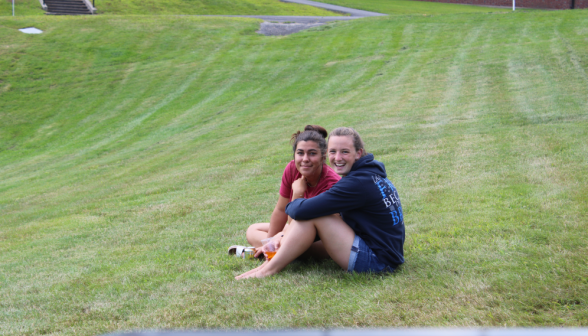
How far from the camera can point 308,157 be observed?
5.03m

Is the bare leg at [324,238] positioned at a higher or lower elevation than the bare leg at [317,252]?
higher

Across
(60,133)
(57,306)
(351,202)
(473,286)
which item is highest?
(351,202)

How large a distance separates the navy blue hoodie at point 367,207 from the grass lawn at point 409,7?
40.1 m

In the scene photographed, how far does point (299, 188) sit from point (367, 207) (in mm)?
871

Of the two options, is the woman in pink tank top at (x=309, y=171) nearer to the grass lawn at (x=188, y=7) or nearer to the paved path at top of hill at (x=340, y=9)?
the grass lawn at (x=188, y=7)

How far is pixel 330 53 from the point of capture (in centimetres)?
2678

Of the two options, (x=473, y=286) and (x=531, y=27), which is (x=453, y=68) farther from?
(x=473, y=286)

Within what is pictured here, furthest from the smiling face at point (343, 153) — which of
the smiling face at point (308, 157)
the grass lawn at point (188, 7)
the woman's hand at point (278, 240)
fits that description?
the grass lawn at point (188, 7)

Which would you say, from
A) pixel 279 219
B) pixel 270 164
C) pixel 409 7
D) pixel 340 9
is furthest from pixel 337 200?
pixel 409 7

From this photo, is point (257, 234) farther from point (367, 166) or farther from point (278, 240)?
point (367, 166)

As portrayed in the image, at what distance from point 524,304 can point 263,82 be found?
21151mm

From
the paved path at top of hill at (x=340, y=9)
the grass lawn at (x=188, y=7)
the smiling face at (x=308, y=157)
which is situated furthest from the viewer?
the paved path at top of hill at (x=340, y=9)

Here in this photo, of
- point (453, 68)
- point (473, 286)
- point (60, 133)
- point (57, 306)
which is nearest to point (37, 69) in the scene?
point (60, 133)

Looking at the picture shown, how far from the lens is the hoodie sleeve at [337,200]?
14.4 feet
